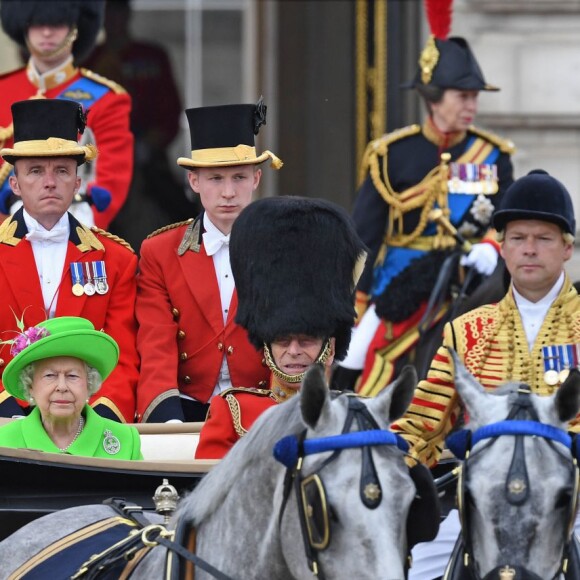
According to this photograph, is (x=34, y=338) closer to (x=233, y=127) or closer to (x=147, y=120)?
(x=233, y=127)

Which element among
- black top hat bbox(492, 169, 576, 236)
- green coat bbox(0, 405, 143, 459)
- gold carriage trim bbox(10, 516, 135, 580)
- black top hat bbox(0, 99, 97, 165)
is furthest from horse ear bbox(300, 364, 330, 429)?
black top hat bbox(0, 99, 97, 165)

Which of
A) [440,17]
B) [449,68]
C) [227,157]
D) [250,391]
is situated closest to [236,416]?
[250,391]

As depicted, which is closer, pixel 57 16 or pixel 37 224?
pixel 37 224

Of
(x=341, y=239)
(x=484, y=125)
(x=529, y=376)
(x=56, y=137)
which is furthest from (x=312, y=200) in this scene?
(x=484, y=125)

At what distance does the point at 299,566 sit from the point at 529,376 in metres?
1.36

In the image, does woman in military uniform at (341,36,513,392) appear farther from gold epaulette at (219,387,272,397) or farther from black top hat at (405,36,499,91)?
gold epaulette at (219,387,272,397)

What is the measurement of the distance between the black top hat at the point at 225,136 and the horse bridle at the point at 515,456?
1799mm

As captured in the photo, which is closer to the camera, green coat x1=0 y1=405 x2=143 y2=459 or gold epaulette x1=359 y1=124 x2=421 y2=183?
green coat x1=0 y1=405 x2=143 y2=459

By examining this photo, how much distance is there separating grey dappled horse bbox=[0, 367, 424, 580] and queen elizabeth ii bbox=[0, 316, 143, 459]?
981mm

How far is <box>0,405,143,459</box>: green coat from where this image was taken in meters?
5.62

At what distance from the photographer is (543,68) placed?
10.2m

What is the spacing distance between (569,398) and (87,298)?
2.13 meters

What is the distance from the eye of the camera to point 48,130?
21.0ft

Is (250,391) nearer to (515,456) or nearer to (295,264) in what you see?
(295,264)
